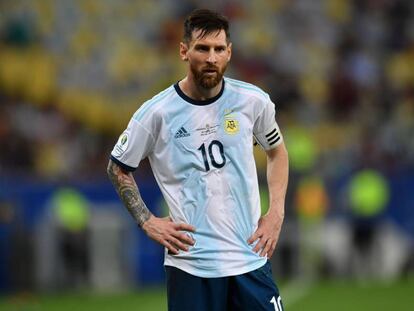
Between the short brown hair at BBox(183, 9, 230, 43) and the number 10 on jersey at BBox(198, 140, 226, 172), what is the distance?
0.50m

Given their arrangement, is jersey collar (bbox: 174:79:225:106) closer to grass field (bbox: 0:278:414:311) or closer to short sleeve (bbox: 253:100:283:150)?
short sleeve (bbox: 253:100:283:150)

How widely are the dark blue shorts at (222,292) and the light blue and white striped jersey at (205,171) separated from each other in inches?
1.5

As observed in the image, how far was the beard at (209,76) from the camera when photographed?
17.2 ft

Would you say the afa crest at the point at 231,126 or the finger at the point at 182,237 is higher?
the afa crest at the point at 231,126

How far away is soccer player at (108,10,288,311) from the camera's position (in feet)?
17.5

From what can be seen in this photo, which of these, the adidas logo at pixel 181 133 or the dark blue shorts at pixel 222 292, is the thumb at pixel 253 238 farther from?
the adidas logo at pixel 181 133

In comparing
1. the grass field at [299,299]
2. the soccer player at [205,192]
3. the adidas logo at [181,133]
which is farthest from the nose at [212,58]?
the grass field at [299,299]

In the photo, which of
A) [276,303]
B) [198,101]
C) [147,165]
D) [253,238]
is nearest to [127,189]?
[198,101]

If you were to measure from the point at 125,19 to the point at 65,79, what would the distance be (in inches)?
66.1

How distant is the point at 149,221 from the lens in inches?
213

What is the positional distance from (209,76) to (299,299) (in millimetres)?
7873

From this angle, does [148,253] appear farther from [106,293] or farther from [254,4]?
[254,4]

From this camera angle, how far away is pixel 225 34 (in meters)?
5.27

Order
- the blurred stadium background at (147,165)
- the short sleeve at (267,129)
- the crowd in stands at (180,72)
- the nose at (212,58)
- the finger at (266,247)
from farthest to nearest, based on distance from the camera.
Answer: the crowd in stands at (180,72)
the blurred stadium background at (147,165)
the short sleeve at (267,129)
the finger at (266,247)
the nose at (212,58)
